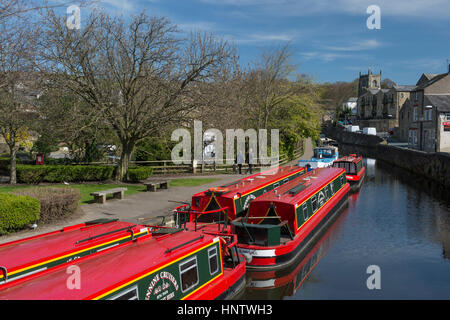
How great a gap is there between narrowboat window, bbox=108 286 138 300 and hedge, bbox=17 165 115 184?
1957 cm

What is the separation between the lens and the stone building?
46125 millimetres

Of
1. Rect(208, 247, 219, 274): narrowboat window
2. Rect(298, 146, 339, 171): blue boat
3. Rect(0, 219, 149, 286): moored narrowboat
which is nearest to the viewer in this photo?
Rect(0, 219, 149, 286): moored narrowboat

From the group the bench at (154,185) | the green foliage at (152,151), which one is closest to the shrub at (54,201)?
the bench at (154,185)

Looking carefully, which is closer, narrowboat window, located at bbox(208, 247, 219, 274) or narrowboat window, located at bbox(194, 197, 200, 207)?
narrowboat window, located at bbox(208, 247, 219, 274)

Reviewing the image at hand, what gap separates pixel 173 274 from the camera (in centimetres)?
845

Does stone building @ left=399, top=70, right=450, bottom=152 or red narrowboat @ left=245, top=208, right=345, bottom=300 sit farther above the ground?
Answer: stone building @ left=399, top=70, right=450, bottom=152

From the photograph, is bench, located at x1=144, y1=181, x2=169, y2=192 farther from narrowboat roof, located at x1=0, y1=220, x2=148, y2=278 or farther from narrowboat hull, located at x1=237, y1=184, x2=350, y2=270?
narrowboat roof, located at x1=0, y1=220, x2=148, y2=278

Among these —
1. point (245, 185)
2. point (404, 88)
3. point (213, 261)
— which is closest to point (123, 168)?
point (245, 185)

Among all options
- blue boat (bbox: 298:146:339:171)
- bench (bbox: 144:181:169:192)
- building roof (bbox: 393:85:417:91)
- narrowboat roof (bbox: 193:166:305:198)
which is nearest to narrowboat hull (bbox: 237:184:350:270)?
narrowboat roof (bbox: 193:166:305:198)

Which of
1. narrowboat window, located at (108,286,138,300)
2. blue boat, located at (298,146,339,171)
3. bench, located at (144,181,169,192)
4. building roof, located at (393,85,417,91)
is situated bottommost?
narrowboat window, located at (108,286,138,300)

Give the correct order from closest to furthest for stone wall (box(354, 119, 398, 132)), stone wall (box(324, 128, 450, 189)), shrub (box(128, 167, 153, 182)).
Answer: shrub (box(128, 167, 153, 182)), stone wall (box(324, 128, 450, 189)), stone wall (box(354, 119, 398, 132))
